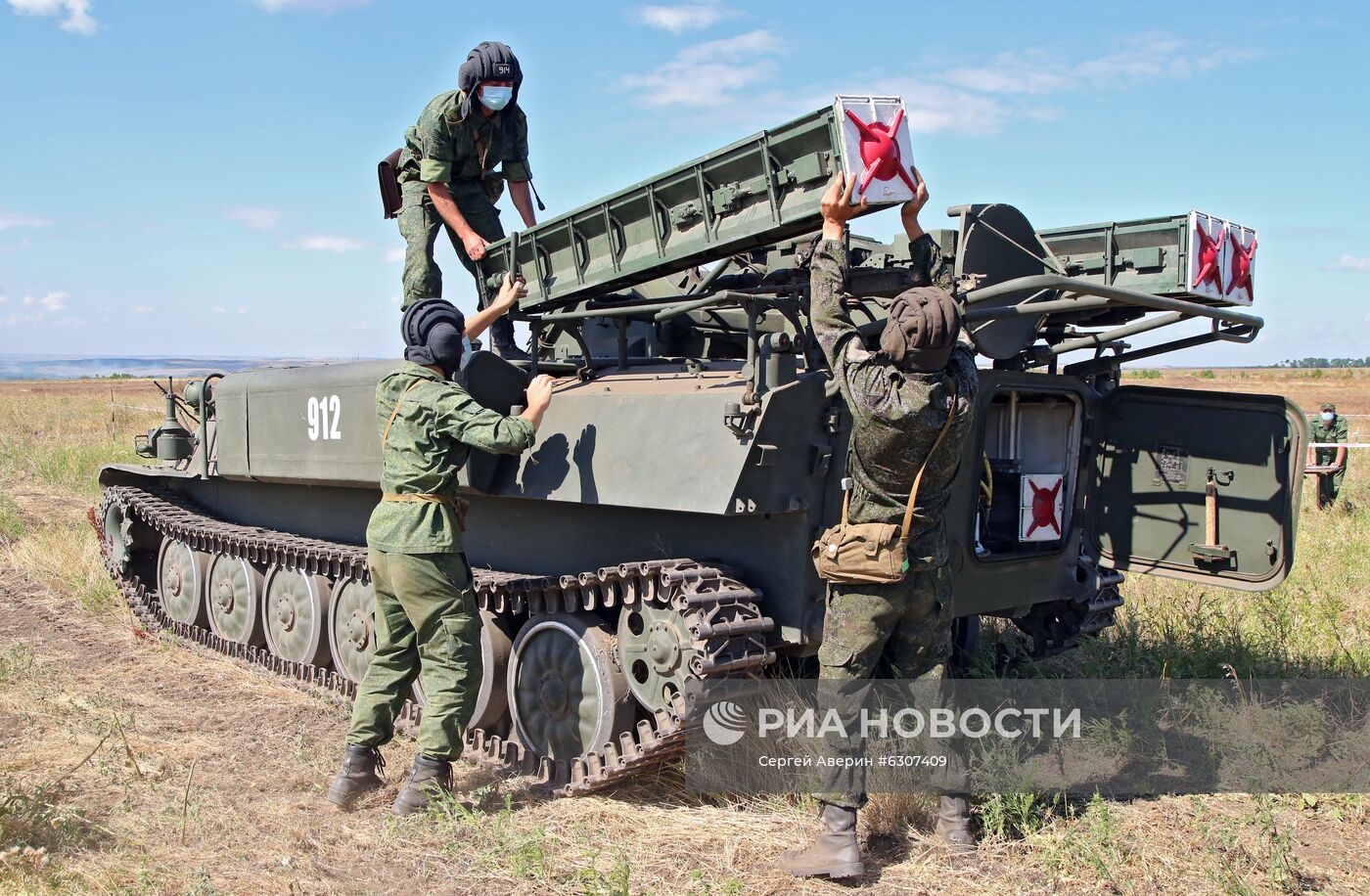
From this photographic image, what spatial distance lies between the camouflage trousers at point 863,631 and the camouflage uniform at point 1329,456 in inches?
475

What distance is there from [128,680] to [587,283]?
4.30 m

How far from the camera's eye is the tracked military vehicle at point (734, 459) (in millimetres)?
4789

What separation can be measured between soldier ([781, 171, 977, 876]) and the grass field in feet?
0.93

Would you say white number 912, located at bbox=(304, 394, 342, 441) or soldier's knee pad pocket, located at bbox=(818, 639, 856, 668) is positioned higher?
white number 912, located at bbox=(304, 394, 342, 441)

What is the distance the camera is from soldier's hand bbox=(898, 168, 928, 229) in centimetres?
465

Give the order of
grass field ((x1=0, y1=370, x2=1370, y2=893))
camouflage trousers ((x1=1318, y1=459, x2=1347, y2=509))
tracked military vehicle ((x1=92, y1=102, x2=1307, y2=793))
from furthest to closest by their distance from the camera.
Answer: camouflage trousers ((x1=1318, y1=459, x2=1347, y2=509)) → tracked military vehicle ((x1=92, y1=102, x2=1307, y2=793)) → grass field ((x1=0, y1=370, x2=1370, y2=893))

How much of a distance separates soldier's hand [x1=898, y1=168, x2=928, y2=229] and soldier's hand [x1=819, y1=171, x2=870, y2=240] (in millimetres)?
285

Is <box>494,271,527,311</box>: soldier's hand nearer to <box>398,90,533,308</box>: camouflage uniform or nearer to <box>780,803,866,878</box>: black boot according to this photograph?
<box>398,90,533,308</box>: camouflage uniform

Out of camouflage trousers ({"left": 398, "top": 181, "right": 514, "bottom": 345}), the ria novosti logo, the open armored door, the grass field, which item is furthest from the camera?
camouflage trousers ({"left": 398, "top": 181, "right": 514, "bottom": 345})

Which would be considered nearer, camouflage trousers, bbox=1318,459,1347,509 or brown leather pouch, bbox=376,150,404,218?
brown leather pouch, bbox=376,150,404,218

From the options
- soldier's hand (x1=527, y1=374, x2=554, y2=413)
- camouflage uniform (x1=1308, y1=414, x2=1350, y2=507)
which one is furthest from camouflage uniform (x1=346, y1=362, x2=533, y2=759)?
camouflage uniform (x1=1308, y1=414, x2=1350, y2=507)

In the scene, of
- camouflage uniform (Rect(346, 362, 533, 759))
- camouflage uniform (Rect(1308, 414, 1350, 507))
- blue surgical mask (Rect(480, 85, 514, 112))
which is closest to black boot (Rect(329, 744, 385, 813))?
camouflage uniform (Rect(346, 362, 533, 759))

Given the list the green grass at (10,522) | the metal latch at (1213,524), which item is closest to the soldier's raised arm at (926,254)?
the metal latch at (1213,524)

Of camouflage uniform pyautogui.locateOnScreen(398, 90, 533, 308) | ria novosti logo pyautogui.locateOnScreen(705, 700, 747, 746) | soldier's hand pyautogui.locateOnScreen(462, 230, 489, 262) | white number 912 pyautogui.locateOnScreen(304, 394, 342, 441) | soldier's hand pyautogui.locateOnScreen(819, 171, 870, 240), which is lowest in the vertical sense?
ria novosti logo pyautogui.locateOnScreen(705, 700, 747, 746)
